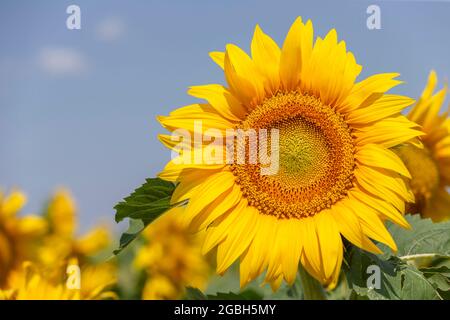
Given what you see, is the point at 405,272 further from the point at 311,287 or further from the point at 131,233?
the point at 131,233

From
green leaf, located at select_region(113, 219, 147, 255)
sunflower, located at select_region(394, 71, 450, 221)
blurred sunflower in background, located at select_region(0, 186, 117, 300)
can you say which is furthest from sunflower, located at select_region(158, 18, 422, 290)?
sunflower, located at select_region(394, 71, 450, 221)

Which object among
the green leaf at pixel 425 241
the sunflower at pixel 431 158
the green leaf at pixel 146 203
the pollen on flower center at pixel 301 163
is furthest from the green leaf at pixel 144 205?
the sunflower at pixel 431 158

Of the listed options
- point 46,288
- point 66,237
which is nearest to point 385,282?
point 46,288

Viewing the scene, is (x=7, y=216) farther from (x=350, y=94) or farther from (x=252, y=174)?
(x=350, y=94)

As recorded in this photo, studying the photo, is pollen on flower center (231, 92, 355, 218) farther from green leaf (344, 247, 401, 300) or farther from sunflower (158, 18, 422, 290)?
green leaf (344, 247, 401, 300)
